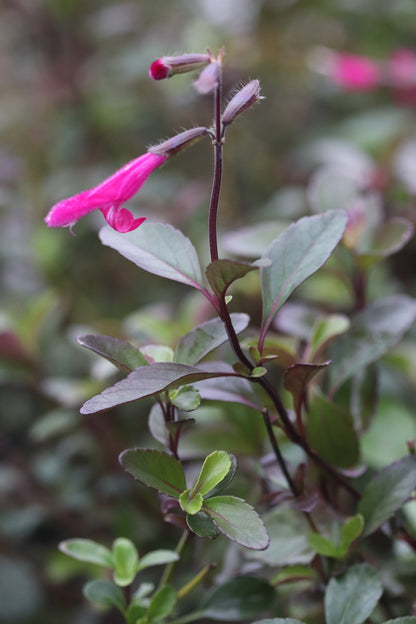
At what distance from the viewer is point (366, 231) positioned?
2.20 feet

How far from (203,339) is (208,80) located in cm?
17

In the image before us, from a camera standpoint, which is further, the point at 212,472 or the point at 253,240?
the point at 253,240

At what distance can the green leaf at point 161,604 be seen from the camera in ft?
1.45

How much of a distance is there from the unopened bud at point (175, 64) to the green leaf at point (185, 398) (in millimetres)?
206

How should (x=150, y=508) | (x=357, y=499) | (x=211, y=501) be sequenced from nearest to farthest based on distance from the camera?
(x=211, y=501)
(x=357, y=499)
(x=150, y=508)

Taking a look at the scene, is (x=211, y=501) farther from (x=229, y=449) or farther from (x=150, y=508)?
(x=150, y=508)

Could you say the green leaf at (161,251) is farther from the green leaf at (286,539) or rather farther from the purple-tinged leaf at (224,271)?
the green leaf at (286,539)

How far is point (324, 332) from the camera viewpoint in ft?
1.76

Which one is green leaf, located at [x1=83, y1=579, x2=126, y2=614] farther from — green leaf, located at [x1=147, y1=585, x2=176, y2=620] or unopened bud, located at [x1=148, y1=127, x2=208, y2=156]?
unopened bud, located at [x1=148, y1=127, x2=208, y2=156]

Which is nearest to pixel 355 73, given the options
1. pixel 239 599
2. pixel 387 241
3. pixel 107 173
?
pixel 107 173

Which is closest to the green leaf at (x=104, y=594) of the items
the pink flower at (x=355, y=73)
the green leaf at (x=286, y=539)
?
the green leaf at (x=286, y=539)

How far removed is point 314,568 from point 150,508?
344 millimetres

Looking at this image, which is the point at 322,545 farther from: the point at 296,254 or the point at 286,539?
the point at 296,254

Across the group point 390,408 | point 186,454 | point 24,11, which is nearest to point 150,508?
point 186,454
